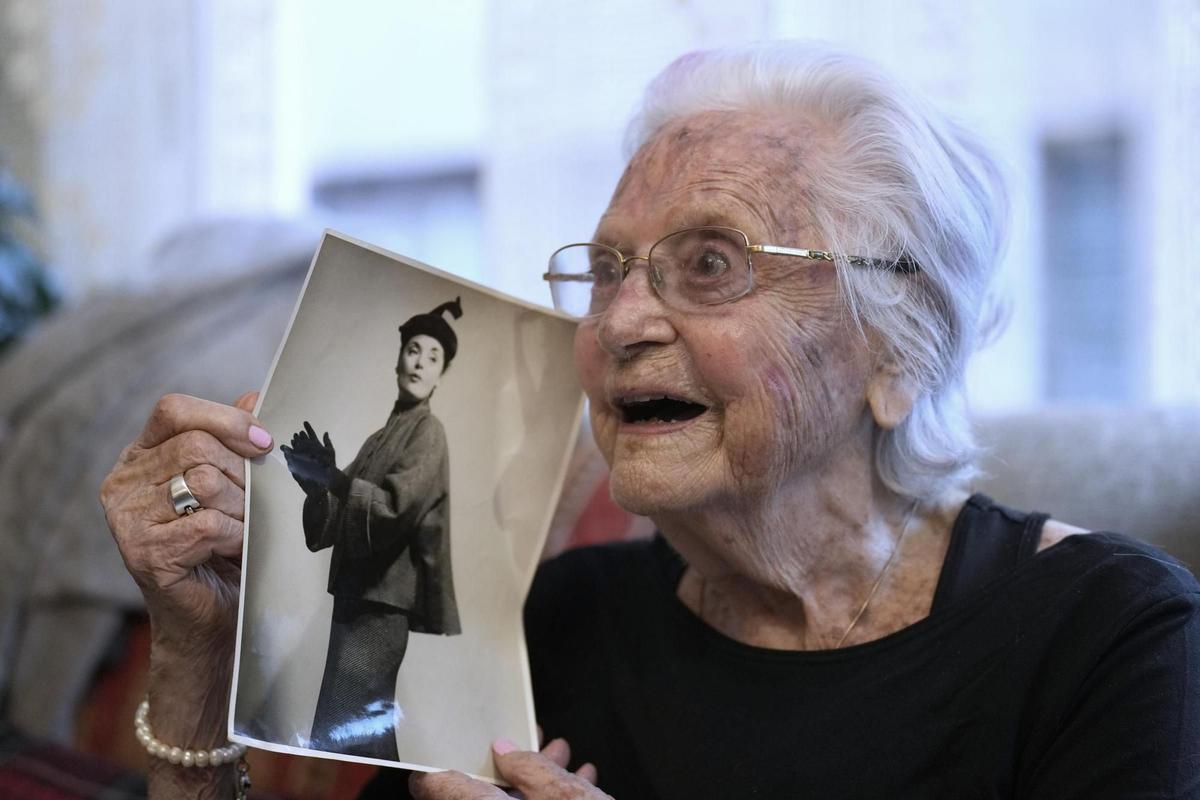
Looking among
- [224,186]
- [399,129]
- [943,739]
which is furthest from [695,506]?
[399,129]

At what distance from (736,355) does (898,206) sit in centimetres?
21

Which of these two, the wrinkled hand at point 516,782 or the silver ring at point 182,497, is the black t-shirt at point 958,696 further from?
the silver ring at point 182,497

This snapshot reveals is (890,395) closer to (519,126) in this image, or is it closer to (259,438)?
(259,438)

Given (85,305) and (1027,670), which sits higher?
(85,305)

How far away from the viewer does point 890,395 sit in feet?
3.37

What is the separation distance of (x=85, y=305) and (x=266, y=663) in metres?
1.72

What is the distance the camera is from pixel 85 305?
2.31 metres

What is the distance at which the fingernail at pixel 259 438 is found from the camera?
0.86m

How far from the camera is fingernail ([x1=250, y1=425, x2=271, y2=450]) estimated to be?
2.81 ft

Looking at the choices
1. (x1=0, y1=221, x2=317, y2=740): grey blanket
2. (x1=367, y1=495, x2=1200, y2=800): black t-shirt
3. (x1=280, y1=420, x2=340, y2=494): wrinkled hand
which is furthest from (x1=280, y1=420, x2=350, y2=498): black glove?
(x1=0, y1=221, x2=317, y2=740): grey blanket

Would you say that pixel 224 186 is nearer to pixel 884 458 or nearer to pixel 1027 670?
pixel 884 458

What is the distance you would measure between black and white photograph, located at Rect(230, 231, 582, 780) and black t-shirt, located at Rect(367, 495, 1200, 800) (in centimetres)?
12

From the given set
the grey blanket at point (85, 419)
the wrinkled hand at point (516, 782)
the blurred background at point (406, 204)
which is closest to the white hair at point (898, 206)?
the blurred background at point (406, 204)

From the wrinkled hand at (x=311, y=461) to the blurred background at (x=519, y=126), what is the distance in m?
1.14
